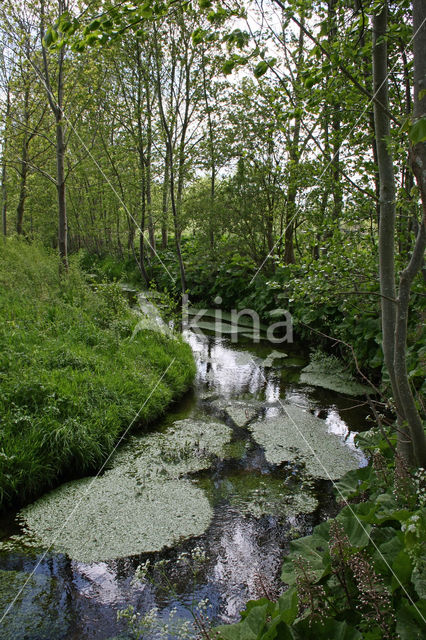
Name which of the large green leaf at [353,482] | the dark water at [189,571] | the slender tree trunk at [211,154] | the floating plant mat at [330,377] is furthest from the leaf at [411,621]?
the slender tree trunk at [211,154]

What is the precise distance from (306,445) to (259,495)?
0.98m

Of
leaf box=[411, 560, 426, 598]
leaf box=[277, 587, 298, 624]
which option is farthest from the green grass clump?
leaf box=[411, 560, 426, 598]

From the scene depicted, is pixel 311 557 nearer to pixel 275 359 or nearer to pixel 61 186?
pixel 275 359

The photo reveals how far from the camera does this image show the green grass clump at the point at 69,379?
3506mm

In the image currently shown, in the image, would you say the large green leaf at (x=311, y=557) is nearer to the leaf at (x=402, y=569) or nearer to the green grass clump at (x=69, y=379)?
the leaf at (x=402, y=569)

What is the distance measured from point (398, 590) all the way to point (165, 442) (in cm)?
299

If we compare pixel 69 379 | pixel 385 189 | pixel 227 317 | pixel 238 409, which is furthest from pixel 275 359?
pixel 385 189

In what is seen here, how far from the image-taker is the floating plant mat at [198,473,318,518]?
3177mm

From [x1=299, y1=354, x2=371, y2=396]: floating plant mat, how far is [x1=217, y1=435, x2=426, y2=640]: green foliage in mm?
3551

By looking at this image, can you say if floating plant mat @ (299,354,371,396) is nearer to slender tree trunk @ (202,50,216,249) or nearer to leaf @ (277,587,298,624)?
leaf @ (277,587,298,624)

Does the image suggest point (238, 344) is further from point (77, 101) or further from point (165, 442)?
point (77, 101)

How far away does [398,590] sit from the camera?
5.18ft

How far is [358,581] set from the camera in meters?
1.69

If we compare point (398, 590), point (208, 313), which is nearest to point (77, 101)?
point (208, 313)
